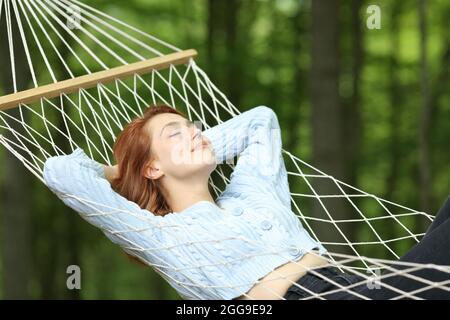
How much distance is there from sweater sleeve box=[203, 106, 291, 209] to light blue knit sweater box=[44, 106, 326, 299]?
127 mm

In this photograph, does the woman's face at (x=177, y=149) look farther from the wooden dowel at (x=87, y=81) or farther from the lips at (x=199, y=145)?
the wooden dowel at (x=87, y=81)

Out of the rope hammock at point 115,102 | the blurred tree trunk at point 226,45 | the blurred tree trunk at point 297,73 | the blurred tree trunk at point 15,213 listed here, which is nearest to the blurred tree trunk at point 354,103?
the rope hammock at point 115,102

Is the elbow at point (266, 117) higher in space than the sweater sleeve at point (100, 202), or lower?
higher

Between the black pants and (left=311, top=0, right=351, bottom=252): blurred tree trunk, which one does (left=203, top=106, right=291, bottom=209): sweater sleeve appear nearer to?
the black pants

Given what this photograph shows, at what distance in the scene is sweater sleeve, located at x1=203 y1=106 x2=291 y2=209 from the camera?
2305mm

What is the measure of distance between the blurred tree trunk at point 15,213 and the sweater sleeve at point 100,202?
284 cm

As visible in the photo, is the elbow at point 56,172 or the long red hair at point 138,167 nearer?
the elbow at point 56,172

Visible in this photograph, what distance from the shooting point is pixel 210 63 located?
19.8 ft

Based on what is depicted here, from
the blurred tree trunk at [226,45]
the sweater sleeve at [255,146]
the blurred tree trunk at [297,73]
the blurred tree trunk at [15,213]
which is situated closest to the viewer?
the sweater sleeve at [255,146]

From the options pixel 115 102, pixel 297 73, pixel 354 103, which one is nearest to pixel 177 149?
pixel 115 102

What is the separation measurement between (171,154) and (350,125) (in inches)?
171

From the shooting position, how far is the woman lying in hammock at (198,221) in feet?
6.70
